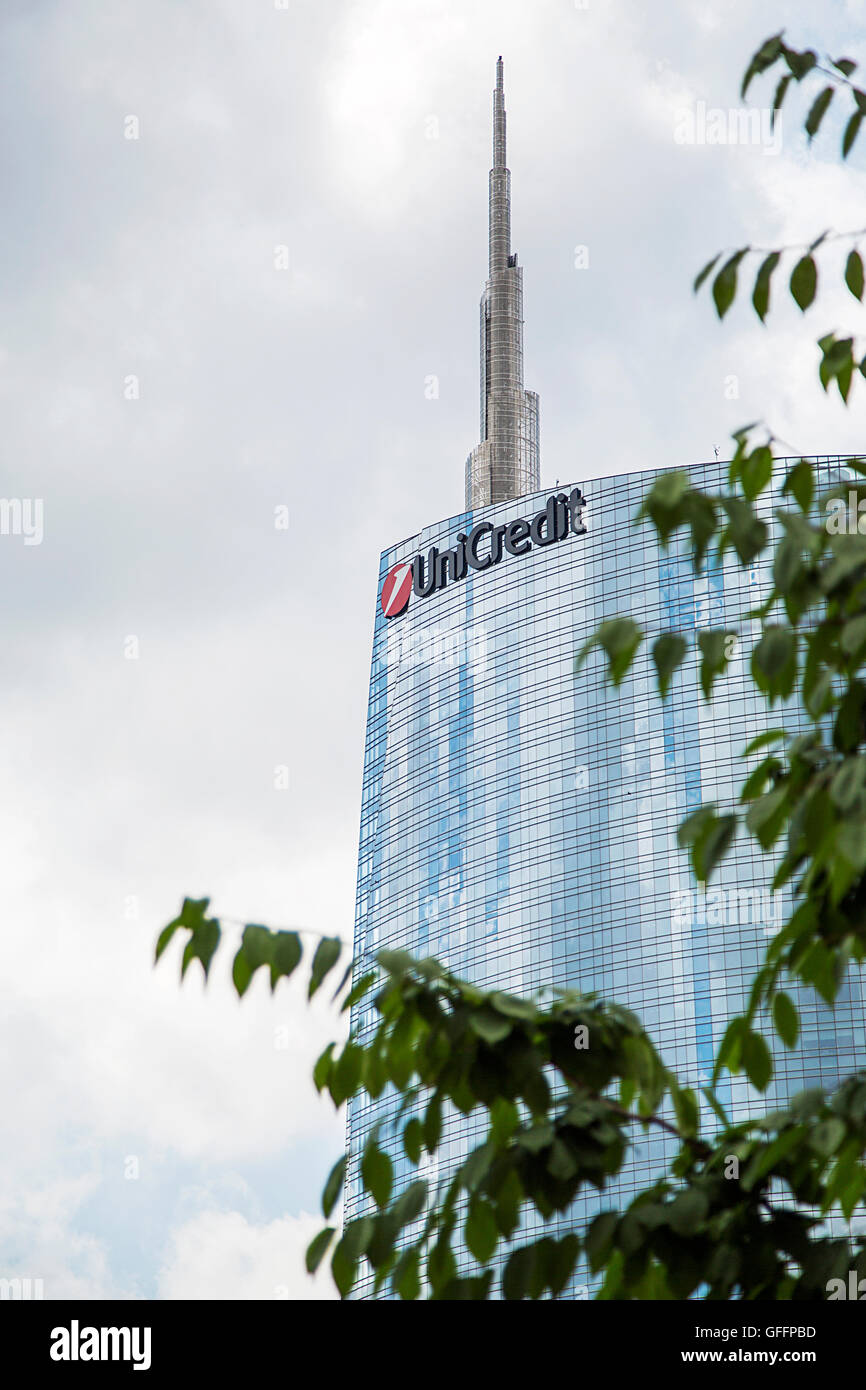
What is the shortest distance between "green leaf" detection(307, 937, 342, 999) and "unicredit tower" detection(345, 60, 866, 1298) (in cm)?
12451

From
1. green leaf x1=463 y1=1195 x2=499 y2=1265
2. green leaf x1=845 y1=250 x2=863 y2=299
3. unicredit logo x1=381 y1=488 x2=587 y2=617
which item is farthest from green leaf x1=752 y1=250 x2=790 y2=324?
unicredit logo x1=381 y1=488 x2=587 y2=617

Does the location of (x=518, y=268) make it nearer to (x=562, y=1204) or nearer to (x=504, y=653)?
(x=504, y=653)

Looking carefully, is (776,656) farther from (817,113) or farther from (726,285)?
(817,113)

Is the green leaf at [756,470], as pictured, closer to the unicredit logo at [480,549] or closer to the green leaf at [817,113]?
the green leaf at [817,113]

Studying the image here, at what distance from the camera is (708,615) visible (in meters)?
148

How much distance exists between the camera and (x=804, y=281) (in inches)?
263

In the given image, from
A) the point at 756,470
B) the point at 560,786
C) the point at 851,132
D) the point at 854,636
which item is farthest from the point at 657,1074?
the point at 560,786

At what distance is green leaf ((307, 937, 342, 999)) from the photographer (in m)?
6.00

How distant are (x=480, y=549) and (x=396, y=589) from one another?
1139 cm

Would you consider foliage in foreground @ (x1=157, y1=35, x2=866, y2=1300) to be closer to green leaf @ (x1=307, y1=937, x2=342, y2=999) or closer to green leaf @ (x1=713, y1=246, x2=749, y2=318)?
green leaf @ (x1=307, y1=937, x2=342, y2=999)

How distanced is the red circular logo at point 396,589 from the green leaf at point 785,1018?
6462 inches

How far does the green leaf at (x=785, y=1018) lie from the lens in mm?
5816

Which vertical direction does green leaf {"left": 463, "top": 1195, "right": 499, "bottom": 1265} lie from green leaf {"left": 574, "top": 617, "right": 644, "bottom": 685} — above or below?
below

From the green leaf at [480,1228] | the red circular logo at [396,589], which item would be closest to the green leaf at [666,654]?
the green leaf at [480,1228]
